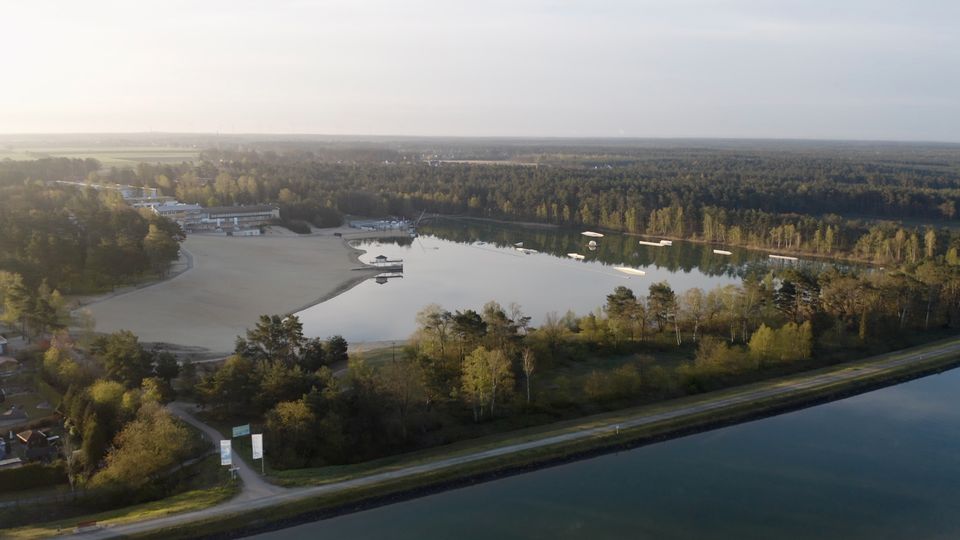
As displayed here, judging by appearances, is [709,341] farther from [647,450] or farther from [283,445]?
[283,445]

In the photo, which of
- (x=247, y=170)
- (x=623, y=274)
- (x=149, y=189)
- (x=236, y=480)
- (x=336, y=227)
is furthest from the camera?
(x=247, y=170)

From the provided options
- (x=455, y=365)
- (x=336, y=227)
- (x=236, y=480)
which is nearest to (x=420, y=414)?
(x=455, y=365)

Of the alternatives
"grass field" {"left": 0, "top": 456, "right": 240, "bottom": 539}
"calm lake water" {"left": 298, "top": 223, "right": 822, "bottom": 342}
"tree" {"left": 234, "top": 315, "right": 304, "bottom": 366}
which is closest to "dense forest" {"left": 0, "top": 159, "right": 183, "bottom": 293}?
"calm lake water" {"left": 298, "top": 223, "right": 822, "bottom": 342}

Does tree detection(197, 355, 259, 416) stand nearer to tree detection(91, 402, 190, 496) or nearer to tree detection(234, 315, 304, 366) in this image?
tree detection(234, 315, 304, 366)

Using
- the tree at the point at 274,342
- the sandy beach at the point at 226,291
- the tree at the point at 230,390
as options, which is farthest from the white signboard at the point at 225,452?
the sandy beach at the point at 226,291

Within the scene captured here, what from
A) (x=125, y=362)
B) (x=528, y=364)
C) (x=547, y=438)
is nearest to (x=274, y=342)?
(x=125, y=362)

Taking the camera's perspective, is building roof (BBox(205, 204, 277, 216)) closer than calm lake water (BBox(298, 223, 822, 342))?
No

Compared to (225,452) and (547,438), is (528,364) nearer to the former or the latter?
(547,438)
